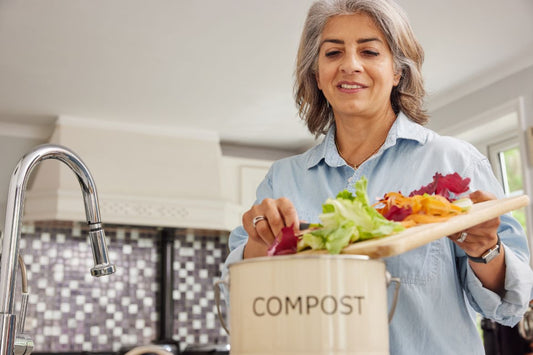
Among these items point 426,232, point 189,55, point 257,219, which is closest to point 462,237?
point 426,232

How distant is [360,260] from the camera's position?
1.83 ft

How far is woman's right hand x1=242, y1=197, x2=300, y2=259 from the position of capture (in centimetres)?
69

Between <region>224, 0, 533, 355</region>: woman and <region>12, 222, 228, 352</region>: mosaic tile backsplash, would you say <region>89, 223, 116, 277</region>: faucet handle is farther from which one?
<region>12, 222, 228, 352</region>: mosaic tile backsplash

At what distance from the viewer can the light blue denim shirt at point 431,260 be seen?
807 mm

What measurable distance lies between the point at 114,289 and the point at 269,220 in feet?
14.1

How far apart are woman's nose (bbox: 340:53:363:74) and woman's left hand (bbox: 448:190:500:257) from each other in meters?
0.30

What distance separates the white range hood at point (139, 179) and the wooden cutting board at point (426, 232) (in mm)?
3865

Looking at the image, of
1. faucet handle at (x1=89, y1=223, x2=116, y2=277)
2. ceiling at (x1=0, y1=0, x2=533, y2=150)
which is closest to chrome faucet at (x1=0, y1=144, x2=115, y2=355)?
faucet handle at (x1=89, y1=223, x2=116, y2=277)

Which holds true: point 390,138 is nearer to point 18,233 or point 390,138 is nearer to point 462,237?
point 462,237

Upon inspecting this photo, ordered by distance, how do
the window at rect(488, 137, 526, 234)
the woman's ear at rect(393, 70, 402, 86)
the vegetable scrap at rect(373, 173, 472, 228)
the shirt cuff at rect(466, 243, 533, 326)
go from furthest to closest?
the window at rect(488, 137, 526, 234) → the woman's ear at rect(393, 70, 402, 86) → the shirt cuff at rect(466, 243, 533, 326) → the vegetable scrap at rect(373, 173, 472, 228)

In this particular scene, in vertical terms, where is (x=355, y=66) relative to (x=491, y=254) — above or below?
above

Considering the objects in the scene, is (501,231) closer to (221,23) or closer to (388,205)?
(388,205)

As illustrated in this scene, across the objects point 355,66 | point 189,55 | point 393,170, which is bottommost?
point 393,170

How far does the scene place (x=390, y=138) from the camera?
960 millimetres
